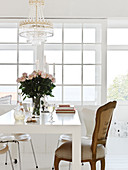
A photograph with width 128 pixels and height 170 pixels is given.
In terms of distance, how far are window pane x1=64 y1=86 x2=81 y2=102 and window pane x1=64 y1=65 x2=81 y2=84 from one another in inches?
4.0

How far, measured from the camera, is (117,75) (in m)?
7.16

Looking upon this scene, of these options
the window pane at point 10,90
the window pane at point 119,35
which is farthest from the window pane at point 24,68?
the window pane at point 119,35

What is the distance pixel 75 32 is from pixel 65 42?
234mm

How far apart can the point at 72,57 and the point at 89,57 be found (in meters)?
0.28

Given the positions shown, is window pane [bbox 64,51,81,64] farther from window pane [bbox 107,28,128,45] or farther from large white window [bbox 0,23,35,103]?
window pane [bbox 107,28,128,45]

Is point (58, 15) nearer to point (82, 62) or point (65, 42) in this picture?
point (65, 42)

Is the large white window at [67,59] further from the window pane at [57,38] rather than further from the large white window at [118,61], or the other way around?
the large white window at [118,61]

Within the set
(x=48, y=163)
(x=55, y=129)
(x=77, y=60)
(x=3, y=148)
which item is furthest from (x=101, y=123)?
(x=77, y=60)

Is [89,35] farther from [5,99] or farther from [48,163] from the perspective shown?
[48,163]

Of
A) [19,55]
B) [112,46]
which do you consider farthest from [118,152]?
[112,46]

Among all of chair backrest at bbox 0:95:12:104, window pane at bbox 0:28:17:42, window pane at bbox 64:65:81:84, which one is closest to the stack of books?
window pane at bbox 64:65:81:84

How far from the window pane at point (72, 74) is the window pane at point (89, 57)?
17 cm

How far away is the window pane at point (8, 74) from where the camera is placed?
15.4 feet

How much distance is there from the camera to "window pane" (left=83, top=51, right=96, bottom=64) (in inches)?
184
